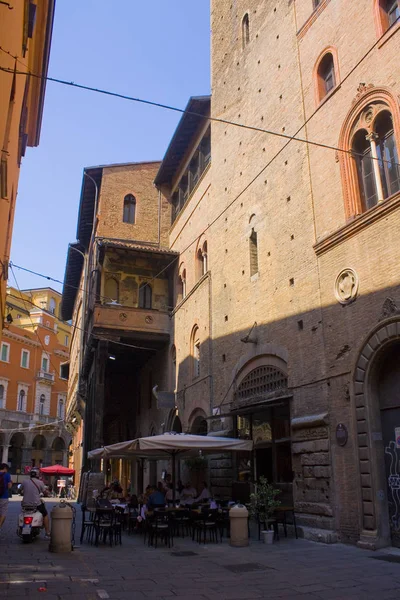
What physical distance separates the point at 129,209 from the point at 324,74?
45.2ft

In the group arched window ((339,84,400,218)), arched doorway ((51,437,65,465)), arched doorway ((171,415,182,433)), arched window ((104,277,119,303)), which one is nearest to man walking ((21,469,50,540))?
arched window ((339,84,400,218))

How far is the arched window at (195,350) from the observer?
18.6m

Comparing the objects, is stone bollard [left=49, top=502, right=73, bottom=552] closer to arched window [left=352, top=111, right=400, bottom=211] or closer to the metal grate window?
the metal grate window

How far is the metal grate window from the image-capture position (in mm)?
12680

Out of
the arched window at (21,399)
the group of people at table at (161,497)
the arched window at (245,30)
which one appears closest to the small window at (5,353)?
the arched window at (21,399)

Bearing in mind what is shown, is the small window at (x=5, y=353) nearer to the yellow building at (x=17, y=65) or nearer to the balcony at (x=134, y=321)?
the balcony at (x=134, y=321)

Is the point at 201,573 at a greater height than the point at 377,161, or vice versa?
the point at 377,161

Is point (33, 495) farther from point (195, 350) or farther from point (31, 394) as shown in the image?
point (31, 394)

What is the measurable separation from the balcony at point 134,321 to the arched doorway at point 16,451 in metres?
33.3

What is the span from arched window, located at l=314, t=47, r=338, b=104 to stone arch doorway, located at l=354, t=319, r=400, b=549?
5.99 meters

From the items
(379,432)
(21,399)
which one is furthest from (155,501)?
(21,399)

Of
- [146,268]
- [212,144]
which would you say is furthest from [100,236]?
[212,144]

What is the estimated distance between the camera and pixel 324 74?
12.6 metres

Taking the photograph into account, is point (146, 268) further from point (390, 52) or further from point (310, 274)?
point (390, 52)
